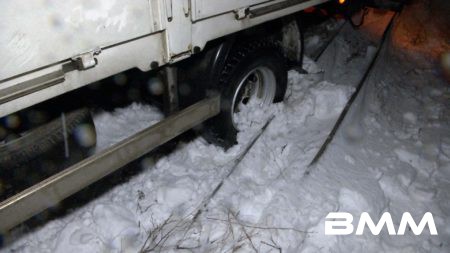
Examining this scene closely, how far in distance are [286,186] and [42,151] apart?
2.18 m

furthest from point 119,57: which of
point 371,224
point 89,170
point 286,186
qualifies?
point 371,224

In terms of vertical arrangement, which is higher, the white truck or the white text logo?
the white truck

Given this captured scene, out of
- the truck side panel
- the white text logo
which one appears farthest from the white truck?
the white text logo

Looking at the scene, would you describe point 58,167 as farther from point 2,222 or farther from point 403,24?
point 403,24

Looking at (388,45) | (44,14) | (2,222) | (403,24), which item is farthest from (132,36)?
(403,24)

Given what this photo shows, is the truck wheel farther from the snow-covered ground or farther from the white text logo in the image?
the white text logo

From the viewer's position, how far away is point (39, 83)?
2035mm

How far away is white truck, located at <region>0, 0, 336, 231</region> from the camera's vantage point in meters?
1.94

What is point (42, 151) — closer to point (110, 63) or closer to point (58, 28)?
point (110, 63)

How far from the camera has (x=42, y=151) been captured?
9.28 ft

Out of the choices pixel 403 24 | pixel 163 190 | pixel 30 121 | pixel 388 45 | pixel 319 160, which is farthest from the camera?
pixel 403 24

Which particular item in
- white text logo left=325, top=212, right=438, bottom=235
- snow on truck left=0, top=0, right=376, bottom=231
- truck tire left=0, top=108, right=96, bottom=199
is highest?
snow on truck left=0, top=0, right=376, bottom=231

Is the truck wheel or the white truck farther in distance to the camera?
the truck wheel

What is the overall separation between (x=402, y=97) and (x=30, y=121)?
15.2ft
